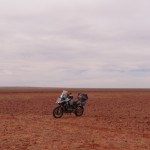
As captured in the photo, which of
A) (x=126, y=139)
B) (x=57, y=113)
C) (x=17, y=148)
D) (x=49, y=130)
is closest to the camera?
(x=17, y=148)

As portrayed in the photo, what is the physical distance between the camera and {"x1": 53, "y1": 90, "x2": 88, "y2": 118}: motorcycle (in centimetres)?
2398

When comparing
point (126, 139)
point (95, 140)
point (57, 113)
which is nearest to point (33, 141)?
point (95, 140)

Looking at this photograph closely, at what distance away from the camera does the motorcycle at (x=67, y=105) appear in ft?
78.7

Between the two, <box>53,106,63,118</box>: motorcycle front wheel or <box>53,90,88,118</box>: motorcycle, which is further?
<box>53,90,88,118</box>: motorcycle

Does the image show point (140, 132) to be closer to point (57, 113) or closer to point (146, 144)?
point (146, 144)

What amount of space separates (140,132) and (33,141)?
5426mm

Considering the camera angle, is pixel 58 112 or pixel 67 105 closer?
pixel 58 112

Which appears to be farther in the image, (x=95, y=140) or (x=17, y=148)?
(x=95, y=140)

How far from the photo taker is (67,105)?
2455cm

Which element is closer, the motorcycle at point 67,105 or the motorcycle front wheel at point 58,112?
the motorcycle front wheel at point 58,112

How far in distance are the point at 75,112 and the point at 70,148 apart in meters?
11.5

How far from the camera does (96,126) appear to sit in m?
19.4

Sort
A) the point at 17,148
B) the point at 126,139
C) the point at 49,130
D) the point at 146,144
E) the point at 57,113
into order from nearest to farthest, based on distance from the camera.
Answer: the point at 17,148
the point at 146,144
the point at 126,139
the point at 49,130
the point at 57,113

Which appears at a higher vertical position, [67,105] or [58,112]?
[67,105]
